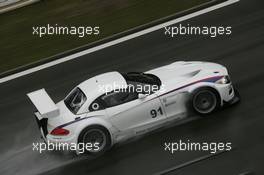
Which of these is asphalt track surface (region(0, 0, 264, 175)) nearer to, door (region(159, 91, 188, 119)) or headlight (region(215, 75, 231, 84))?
door (region(159, 91, 188, 119))

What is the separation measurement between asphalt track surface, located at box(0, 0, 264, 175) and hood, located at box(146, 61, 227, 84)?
96 cm

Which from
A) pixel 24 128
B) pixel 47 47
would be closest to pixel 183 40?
pixel 47 47

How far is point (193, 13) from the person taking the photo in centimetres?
2086

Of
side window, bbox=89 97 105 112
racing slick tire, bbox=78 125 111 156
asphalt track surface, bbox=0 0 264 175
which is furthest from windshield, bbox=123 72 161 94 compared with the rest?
racing slick tire, bbox=78 125 111 156

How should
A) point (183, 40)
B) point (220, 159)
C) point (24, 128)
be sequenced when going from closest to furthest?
point (220, 159), point (24, 128), point (183, 40)

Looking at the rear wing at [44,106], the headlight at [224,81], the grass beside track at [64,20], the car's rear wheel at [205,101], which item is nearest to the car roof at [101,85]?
the rear wing at [44,106]

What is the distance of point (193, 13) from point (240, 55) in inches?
147

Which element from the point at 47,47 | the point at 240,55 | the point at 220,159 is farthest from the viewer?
the point at 47,47

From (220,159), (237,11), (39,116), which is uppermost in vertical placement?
(237,11)

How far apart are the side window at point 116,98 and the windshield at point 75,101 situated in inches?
20.4

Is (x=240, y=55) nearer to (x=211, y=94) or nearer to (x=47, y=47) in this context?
(x=211, y=94)

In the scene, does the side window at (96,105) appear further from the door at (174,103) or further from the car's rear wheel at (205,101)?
the car's rear wheel at (205,101)

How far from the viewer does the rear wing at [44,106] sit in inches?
559

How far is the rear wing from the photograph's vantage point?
14211 millimetres
